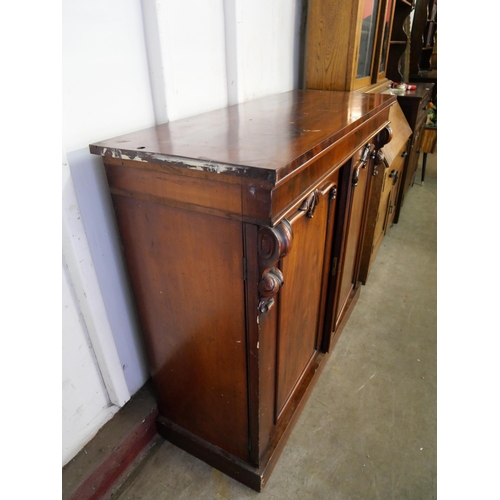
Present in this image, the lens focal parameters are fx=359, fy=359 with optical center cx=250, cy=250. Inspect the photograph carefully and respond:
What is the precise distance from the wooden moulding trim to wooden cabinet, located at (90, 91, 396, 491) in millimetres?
52

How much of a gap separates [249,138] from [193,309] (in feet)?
1.54

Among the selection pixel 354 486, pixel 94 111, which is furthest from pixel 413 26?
pixel 354 486

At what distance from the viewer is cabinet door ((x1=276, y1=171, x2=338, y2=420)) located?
0.97 m

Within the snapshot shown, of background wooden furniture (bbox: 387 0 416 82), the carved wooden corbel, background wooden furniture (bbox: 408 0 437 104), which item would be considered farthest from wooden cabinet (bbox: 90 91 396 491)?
background wooden furniture (bbox: 408 0 437 104)

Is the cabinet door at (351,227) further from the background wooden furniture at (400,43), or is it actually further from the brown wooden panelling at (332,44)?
the background wooden furniture at (400,43)

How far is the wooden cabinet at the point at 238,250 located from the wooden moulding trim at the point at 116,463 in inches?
2.1

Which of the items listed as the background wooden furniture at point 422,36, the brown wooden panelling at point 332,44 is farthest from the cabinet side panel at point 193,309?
the background wooden furniture at point 422,36

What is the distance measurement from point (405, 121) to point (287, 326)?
1.99 m

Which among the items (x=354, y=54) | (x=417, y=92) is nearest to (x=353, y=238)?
(x=354, y=54)

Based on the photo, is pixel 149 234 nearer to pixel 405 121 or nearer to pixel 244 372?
pixel 244 372

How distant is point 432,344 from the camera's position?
1.84 metres

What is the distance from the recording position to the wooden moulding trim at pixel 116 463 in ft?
3.66

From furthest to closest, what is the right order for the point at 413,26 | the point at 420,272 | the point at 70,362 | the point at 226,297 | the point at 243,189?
the point at 413,26, the point at 420,272, the point at 70,362, the point at 226,297, the point at 243,189

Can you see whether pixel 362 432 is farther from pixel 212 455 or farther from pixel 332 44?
pixel 332 44
